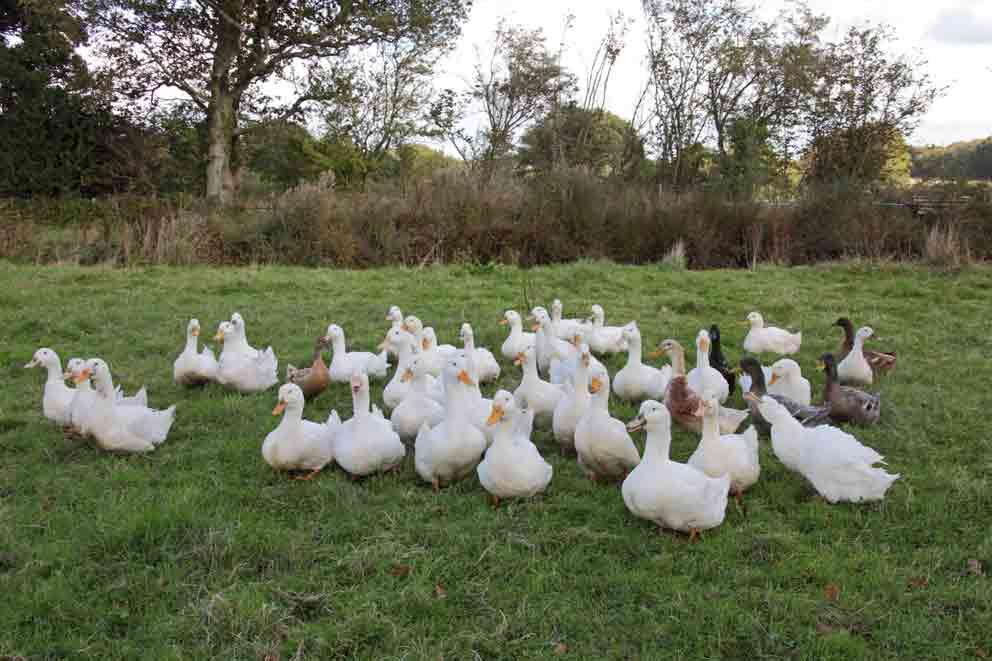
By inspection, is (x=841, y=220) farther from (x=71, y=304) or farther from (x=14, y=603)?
(x=14, y=603)

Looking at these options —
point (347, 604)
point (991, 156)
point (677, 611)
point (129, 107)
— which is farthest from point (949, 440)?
point (129, 107)

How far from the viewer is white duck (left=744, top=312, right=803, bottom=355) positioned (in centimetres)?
722

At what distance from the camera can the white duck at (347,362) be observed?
6.30 metres

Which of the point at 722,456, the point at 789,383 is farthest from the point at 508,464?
the point at 789,383

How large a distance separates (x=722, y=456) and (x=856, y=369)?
2.85 m

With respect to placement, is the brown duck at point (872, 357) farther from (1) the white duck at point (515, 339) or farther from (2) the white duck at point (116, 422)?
(2) the white duck at point (116, 422)

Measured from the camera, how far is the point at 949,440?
4992mm

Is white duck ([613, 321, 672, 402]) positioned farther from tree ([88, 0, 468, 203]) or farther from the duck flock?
tree ([88, 0, 468, 203])

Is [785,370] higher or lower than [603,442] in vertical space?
higher

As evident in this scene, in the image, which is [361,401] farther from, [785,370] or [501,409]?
[785,370]

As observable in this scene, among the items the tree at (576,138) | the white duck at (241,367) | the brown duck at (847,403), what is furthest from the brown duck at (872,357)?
the tree at (576,138)

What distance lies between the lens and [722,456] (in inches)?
158

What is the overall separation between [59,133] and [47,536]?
19294mm

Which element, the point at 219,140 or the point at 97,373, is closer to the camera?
the point at 97,373
